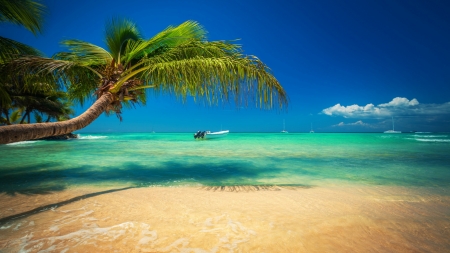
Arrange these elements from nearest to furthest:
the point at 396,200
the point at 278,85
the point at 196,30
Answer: the point at 396,200 < the point at 278,85 < the point at 196,30

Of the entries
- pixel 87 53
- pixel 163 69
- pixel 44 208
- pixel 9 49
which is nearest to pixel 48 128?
pixel 44 208

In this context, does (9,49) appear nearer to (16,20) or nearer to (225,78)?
(16,20)

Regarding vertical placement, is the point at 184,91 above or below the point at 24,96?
below

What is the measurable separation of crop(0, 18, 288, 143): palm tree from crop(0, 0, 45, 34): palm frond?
2.27 feet

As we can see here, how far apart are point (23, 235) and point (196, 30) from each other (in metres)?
4.95

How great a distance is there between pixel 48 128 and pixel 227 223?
2773 mm

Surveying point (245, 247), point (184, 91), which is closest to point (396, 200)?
point (245, 247)

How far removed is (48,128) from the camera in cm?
289

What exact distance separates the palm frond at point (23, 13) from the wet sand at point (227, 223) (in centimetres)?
372

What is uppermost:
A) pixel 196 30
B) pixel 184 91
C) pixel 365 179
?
pixel 196 30

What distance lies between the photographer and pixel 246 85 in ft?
14.2

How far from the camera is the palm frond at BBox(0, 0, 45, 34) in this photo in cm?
422

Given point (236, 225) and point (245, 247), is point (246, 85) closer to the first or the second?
point (236, 225)

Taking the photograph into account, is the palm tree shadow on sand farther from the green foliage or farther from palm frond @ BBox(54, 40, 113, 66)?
palm frond @ BBox(54, 40, 113, 66)
